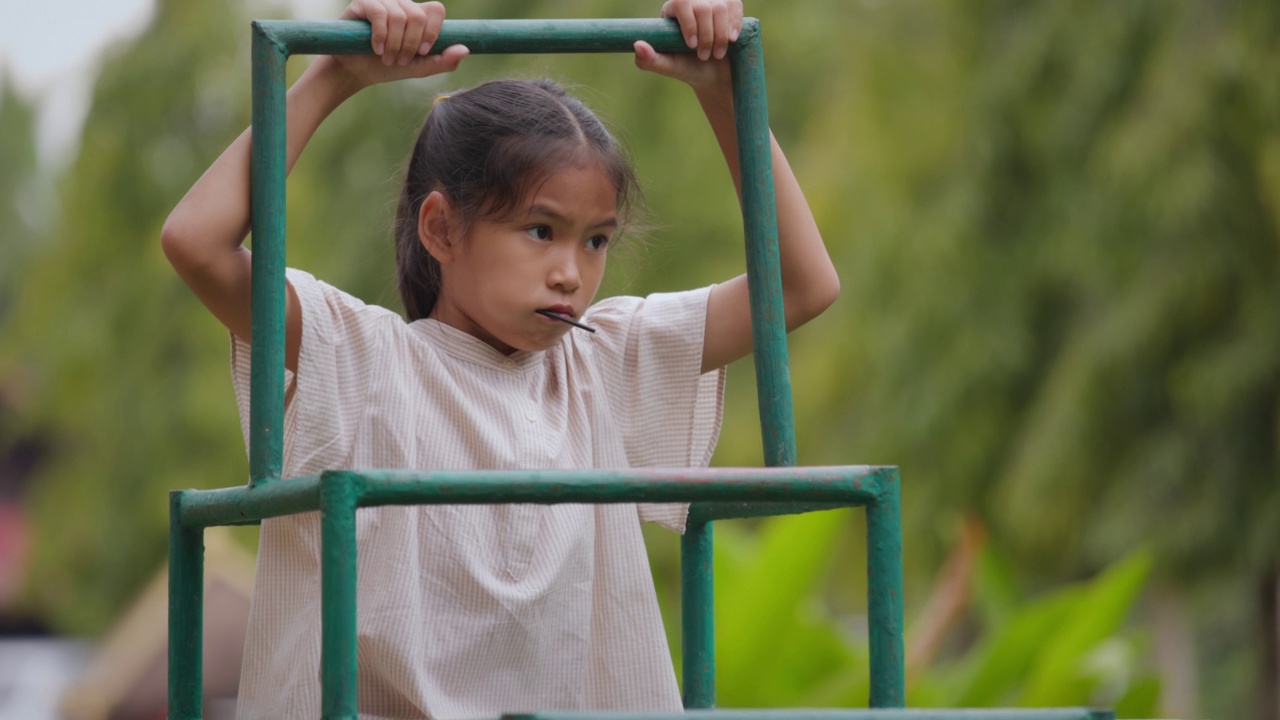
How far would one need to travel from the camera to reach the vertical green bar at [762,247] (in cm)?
142

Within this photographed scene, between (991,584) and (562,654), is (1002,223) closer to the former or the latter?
(991,584)

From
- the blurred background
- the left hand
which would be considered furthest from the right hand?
the blurred background

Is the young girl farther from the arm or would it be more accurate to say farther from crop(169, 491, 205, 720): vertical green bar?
crop(169, 491, 205, 720): vertical green bar

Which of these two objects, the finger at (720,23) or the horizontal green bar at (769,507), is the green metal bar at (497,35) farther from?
the horizontal green bar at (769,507)

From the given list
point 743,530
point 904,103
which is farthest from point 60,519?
point 904,103

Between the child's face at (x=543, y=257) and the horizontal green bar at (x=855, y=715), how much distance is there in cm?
68

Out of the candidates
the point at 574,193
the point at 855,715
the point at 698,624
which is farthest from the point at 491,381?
the point at 855,715

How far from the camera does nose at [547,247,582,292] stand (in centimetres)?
164

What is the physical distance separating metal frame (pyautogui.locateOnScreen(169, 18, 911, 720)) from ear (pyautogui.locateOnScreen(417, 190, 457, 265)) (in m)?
0.31

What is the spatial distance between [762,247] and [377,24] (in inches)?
16.2

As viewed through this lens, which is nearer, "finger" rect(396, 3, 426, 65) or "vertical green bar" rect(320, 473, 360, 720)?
"vertical green bar" rect(320, 473, 360, 720)

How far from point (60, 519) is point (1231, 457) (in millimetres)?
7692

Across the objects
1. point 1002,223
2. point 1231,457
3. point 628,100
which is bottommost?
point 1231,457

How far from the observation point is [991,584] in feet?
15.5
